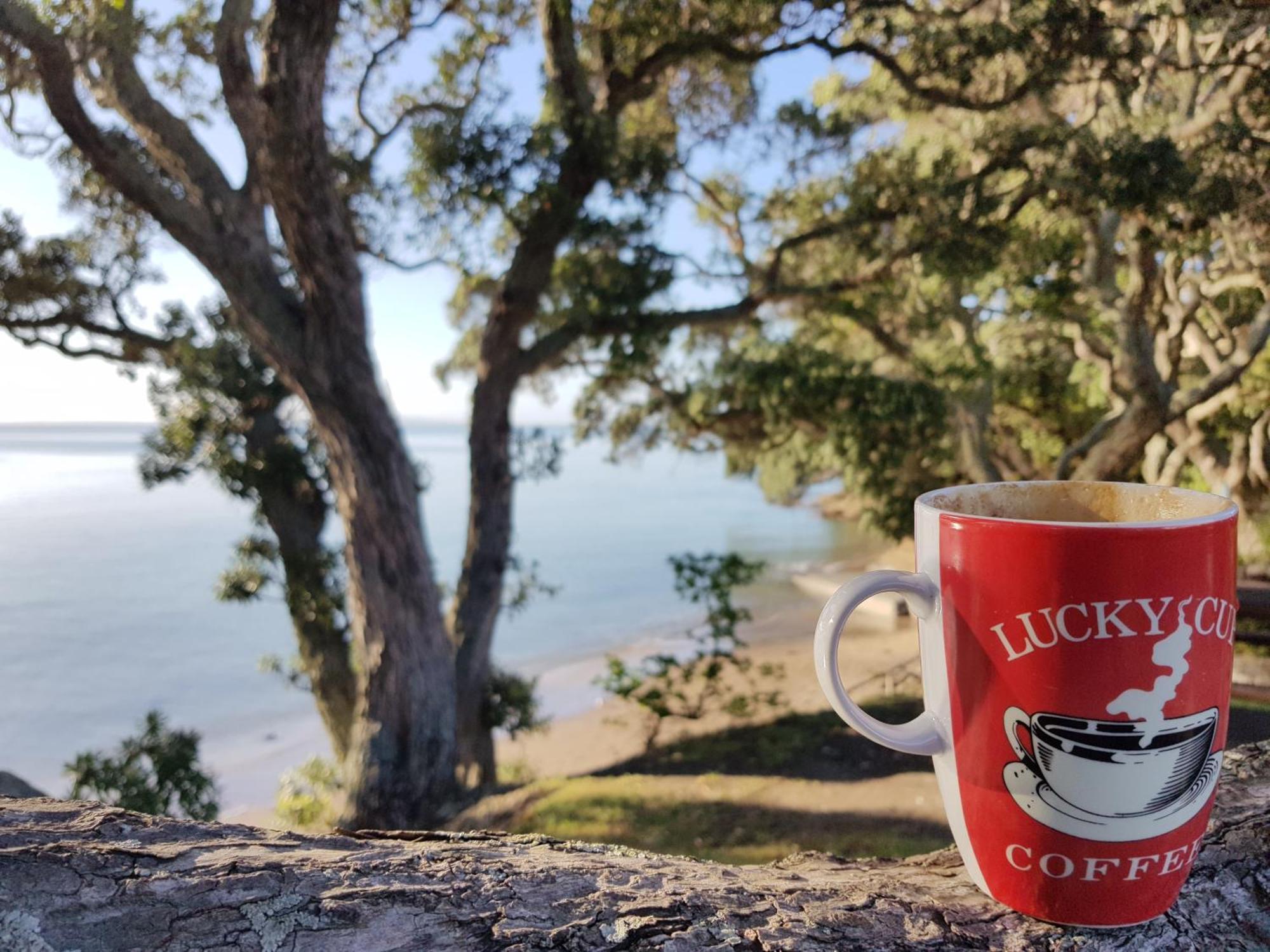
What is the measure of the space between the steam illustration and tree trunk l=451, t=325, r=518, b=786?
4.69 m

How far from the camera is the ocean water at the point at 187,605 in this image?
705cm

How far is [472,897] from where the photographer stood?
565 millimetres

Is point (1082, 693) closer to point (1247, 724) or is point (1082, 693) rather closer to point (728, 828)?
point (1247, 724)

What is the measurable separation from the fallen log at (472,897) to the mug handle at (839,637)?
128 mm

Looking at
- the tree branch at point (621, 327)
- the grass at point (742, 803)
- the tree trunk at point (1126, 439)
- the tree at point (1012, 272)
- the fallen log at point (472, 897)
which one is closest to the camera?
the fallen log at point (472, 897)

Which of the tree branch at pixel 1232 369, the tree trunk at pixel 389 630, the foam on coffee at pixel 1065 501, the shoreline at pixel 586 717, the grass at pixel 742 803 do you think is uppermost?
the tree branch at pixel 1232 369

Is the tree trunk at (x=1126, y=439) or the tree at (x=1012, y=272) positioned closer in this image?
the tree at (x=1012, y=272)

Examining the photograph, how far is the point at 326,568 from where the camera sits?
543 cm

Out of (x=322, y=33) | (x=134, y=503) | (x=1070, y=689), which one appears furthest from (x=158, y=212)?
(x=134, y=503)

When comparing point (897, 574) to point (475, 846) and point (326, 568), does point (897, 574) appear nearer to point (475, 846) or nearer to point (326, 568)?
point (475, 846)

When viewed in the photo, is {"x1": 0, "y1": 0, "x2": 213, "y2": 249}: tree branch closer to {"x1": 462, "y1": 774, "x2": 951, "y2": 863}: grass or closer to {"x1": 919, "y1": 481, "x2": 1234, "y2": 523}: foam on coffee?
{"x1": 462, "y1": 774, "x2": 951, "y2": 863}: grass

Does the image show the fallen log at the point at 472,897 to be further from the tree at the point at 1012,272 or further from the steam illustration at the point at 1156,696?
the tree at the point at 1012,272

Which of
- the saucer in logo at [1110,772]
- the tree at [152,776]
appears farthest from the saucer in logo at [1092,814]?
the tree at [152,776]

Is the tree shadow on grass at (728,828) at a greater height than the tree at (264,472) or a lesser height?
lesser
